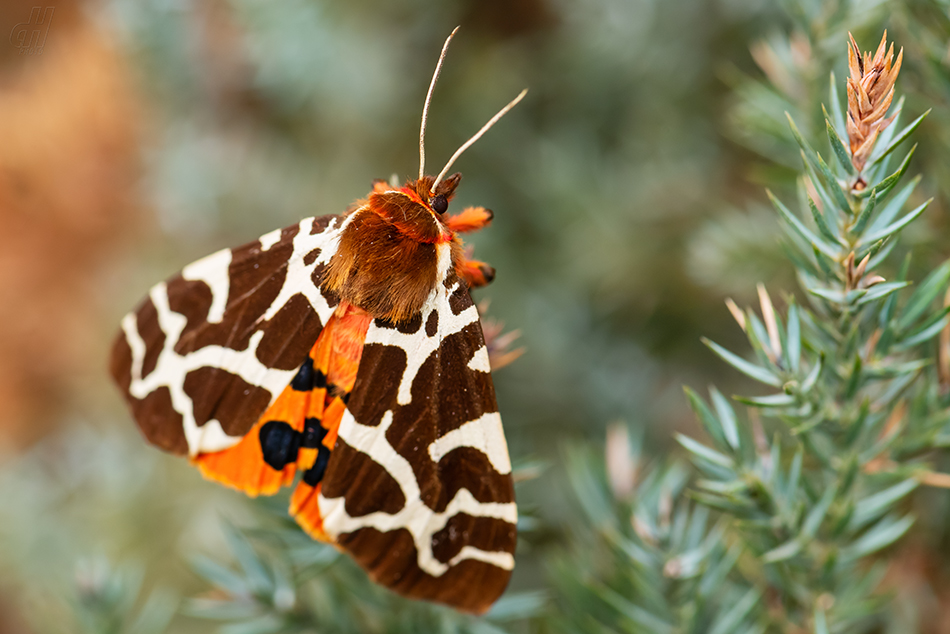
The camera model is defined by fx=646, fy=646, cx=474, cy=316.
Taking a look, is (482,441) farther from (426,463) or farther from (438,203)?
(438,203)

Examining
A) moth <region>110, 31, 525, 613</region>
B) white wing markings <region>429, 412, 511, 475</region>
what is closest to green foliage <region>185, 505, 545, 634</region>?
moth <region>110, 31, 525, 613</region>

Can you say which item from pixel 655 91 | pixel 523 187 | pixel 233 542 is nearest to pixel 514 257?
pixel 523 187

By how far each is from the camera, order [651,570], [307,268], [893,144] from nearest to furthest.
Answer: [893,144] → [651,570] → [307,268]

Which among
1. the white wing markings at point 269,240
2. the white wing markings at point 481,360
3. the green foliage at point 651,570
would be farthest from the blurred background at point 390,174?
the white wing markings at point 269,240

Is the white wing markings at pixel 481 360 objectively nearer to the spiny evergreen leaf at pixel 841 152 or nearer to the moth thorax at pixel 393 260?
the moth thorax at pixel 393 260

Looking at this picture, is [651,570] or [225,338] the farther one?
[225,338]

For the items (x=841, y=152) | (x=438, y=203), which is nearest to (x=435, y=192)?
(x=438, y=203)

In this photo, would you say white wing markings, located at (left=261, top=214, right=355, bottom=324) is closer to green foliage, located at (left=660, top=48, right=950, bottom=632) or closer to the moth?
the moth

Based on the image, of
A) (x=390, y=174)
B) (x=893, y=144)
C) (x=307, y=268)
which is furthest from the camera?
(x=390, y=174)
